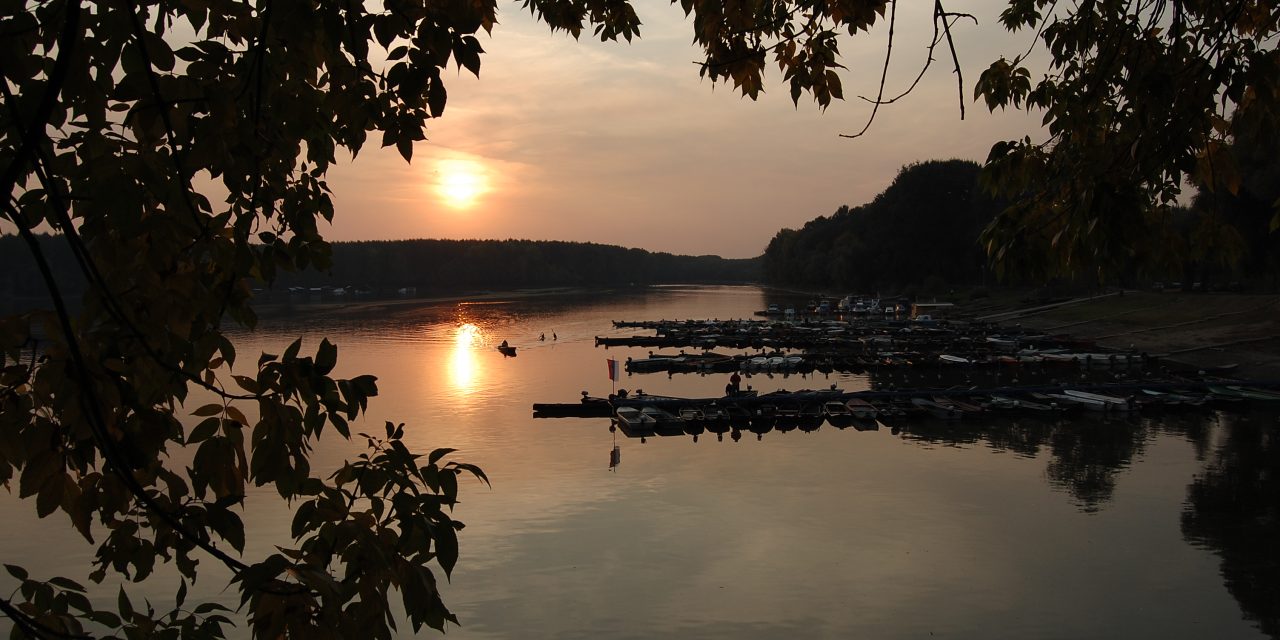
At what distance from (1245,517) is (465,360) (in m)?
52.7

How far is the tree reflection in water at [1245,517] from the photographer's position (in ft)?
62.5

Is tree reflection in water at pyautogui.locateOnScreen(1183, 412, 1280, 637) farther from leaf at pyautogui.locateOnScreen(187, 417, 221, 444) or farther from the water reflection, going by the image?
the water reflection

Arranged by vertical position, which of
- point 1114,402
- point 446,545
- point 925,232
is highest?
point 925,232

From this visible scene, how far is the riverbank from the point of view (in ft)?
172

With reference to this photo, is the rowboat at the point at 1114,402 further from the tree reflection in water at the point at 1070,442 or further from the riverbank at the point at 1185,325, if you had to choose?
the riverbank at the point at 1185,325

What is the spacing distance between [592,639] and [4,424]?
616 inches

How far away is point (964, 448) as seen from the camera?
33.5m

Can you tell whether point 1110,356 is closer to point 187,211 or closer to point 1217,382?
point 1217,382

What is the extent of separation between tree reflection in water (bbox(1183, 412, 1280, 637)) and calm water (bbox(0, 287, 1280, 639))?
0.26ft

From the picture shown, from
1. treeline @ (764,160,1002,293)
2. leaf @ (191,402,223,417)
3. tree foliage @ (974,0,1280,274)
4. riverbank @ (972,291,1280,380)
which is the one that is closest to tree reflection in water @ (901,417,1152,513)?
riverbank @ (972,291,1280,380)

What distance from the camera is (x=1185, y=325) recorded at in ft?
207

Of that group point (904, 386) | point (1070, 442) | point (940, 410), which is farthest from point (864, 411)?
point (904, 386)

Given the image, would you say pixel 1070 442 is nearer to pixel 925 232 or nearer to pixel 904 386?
pixel 904 386

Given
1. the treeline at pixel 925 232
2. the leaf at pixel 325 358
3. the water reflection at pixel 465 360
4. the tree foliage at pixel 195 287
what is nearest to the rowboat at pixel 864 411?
the water reflection at pixel 465 360
